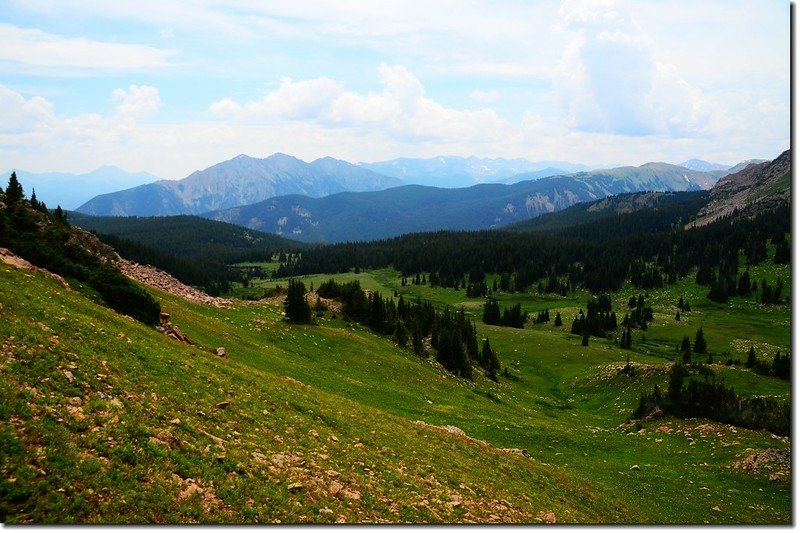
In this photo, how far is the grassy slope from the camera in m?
13.0

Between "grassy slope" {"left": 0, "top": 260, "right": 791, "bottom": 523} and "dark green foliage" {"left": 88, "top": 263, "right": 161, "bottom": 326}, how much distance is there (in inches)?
189

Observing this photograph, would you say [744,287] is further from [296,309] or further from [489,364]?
[296,309]

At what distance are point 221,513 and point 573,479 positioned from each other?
73.8 ft

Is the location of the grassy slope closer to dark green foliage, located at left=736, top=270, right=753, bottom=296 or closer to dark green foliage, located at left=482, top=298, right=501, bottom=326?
dark green foliage, located at left=482, top=298, right=501, bottom=326

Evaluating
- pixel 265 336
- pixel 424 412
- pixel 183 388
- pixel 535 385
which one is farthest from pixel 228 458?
pixel 535 385

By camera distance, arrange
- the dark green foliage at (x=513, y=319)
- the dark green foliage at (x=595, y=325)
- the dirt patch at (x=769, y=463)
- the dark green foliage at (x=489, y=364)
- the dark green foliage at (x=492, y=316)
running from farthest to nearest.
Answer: the dark green foliage at (x=492, y=316) → the dark green foliage at (x=513, y=319) → the dark green foliage at (x=595, y=325) → the dark green foliage at (x=489, y=364) → the dirt patch at (x=769, y=463)

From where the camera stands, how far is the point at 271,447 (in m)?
18.5

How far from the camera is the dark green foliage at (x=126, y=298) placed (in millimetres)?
34500

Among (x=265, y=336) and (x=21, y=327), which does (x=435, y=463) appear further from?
(x=265, y=336)

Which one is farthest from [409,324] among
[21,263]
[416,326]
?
[21,263]

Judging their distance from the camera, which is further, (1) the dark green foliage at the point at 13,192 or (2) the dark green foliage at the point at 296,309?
(2) the dark green foliage at the point at 296,309

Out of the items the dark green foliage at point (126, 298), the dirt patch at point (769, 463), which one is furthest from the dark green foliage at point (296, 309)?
the dirt patch at point (769, 463)

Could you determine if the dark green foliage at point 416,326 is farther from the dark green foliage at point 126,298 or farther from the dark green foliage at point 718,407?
the dark green foliage at point 126,298

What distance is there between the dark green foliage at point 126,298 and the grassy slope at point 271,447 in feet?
15.7
